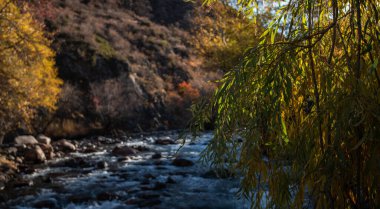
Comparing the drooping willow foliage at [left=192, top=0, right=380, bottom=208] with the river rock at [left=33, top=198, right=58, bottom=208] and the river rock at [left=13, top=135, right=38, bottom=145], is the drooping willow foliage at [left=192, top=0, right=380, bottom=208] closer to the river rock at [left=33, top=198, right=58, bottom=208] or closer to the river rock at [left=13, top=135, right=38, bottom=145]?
the river rock at [left=33, top=198, right=58, bottom=208]

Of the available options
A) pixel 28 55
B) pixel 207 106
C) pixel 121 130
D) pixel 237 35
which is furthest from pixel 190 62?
pixel 207 106

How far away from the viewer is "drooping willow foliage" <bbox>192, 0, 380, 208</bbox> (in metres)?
2.76

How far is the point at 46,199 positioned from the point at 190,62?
125 feet

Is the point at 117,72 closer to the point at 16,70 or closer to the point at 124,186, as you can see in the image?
the point at 16,70

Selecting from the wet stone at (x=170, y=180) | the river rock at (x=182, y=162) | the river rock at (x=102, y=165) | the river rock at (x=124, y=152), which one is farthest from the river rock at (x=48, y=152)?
the wet stone at (x=170, y=180)

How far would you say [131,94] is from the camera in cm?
3200

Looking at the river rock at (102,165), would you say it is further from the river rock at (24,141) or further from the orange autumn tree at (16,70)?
the river rock at (24,141)

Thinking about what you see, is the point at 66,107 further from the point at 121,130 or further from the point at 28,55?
the point at 28,55

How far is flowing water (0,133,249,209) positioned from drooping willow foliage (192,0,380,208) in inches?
255

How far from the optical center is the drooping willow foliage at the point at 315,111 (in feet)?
9.04

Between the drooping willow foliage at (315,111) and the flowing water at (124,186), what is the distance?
6481 millimetres

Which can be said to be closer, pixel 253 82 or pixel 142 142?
pixel 253 82

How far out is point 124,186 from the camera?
11.9 metres

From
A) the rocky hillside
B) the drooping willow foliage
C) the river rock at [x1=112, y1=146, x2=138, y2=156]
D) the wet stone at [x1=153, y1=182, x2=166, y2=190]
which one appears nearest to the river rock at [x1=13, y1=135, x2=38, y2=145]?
the rocky hillside
